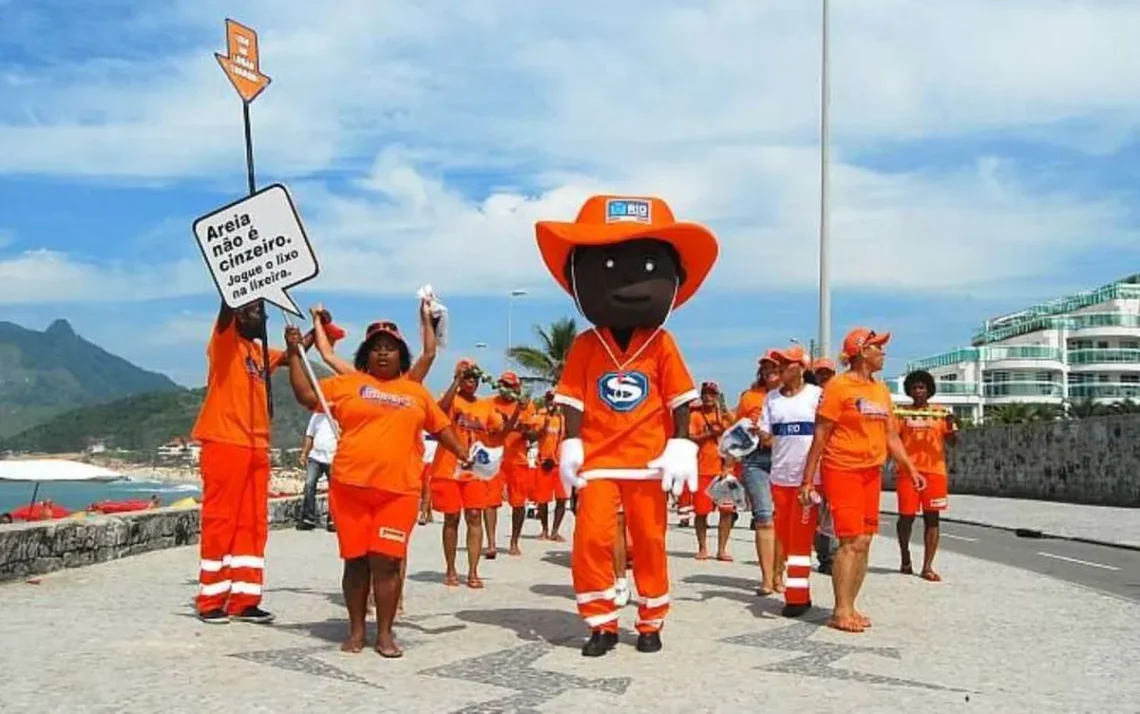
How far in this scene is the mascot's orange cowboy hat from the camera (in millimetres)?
7426

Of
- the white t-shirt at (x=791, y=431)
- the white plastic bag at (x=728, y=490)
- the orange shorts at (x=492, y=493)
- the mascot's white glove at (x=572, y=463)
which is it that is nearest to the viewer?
the mascot's white glove at (x=572, y=463)

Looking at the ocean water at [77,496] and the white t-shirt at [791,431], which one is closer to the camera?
the white t-shirt at [791,431]

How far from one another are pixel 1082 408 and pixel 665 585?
74.5 metres

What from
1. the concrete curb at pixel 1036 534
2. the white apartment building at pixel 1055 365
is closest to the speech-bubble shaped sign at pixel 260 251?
the concrete curb at pixel 1036 534

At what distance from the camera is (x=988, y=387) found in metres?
90.6

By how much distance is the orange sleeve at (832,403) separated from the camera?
8164 millimetres

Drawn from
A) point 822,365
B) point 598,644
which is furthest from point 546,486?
point 598,644

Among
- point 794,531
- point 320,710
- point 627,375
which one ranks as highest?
point 627,375

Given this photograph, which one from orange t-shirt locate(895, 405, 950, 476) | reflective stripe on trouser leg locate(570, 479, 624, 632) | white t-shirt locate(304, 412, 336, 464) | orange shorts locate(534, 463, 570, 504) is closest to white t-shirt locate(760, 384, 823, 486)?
reflective stripe on trouser leg locate(570, 479, 624, 632)

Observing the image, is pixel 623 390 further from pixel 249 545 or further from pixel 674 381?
pixel 249 545

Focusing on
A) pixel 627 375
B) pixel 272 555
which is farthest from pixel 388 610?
pixel 272 555

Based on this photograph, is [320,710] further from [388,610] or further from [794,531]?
[794,531]

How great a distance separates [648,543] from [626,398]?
0.83m

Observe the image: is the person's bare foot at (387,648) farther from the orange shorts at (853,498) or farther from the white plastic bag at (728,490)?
the white plastic bag at (728,490)
